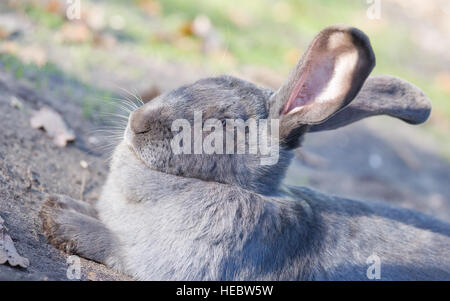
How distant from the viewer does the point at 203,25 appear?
27.2ft

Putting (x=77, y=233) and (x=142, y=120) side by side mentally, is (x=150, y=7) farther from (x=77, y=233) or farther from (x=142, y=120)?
(x=77, y=233)

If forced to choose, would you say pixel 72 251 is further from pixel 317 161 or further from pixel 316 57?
pixel 317 161

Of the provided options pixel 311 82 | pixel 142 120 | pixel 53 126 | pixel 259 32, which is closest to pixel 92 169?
pixel 53 126

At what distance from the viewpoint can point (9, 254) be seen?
2992 mm

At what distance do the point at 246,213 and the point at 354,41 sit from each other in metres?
1.10

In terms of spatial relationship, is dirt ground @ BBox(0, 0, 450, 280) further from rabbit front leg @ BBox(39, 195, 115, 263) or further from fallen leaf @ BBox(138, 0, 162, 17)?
fallen leaf @ BBox(138, 0, 162, 17)

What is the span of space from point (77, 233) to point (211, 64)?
477 cm

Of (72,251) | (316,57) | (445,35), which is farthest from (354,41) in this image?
(445,35)

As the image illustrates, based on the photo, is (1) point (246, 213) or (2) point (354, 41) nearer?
(2) point (354, 41)

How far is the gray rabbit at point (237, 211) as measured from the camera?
10.7 feet
